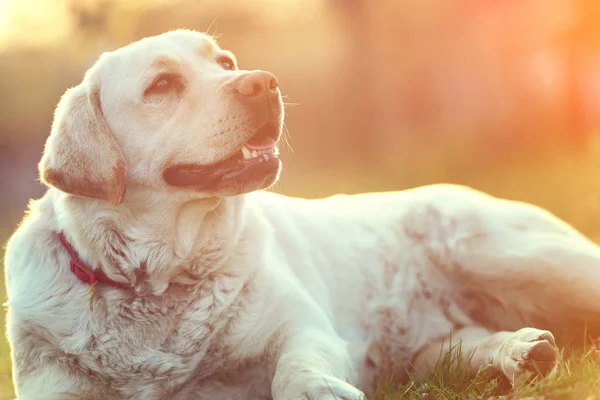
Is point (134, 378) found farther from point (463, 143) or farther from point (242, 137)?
point (463, 143)

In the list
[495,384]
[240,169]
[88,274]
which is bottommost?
[495,384]

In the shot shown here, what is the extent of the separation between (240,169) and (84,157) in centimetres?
66

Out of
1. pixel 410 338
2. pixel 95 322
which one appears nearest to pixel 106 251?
pixel 95 322

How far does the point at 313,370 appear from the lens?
2.90 m

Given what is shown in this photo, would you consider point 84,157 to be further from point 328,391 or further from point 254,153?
point 328,391

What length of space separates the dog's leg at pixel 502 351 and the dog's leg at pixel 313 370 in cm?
40

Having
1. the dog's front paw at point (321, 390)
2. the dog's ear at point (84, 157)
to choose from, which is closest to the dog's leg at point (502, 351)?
the dog's front paw at point (321, 390)

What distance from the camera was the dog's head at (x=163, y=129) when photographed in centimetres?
317

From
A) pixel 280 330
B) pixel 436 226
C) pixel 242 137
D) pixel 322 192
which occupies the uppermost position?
pixel 242 137

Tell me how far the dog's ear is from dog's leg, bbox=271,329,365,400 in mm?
953

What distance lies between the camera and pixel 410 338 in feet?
12.7

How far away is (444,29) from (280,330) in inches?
499

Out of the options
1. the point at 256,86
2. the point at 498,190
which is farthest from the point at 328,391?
the point at 498,190

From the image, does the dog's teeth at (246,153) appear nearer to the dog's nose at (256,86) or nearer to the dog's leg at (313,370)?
the dog's nose at (256,86)
